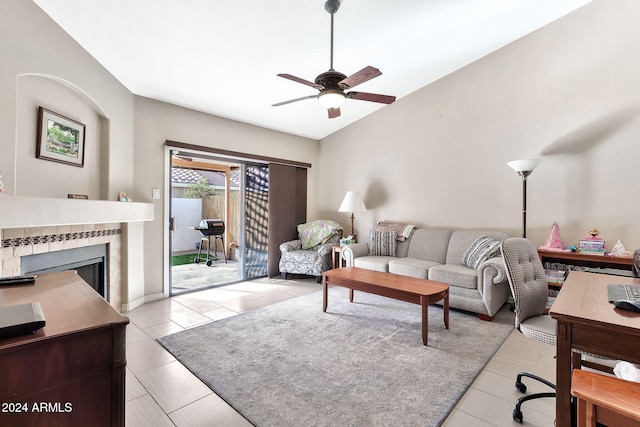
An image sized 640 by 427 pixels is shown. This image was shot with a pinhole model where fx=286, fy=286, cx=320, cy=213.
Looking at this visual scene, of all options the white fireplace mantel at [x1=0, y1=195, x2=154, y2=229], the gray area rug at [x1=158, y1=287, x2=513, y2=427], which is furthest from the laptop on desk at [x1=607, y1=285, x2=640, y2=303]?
the white fireplace mantel at [x1=0, y1=195, x2=154, y2=229]

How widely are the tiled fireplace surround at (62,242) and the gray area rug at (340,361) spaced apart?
1.18m

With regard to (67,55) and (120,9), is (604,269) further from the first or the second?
(67,55)

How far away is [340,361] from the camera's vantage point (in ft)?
7.27

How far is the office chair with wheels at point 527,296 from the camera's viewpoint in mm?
1661

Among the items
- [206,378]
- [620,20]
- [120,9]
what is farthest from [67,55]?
[620,20]

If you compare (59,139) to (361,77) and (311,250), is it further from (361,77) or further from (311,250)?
(311,250)

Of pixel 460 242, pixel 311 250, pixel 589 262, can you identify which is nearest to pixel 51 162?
pixel 311 250

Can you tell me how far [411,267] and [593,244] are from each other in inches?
71.5

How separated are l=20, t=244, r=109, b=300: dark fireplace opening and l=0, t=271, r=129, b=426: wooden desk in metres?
1.58

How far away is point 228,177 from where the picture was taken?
6.37 m

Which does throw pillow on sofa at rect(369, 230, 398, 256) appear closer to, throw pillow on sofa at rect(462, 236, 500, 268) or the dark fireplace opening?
throw pillow on sofa at rect(462, 236, 500, 268)

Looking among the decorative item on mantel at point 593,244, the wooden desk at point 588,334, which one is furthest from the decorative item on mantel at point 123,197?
the decorative item on mantel at point 593,244

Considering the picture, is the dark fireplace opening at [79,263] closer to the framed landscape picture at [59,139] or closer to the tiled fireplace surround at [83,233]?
the tiled fireplace surround at [83,233]

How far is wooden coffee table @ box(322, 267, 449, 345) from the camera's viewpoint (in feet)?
8.31
